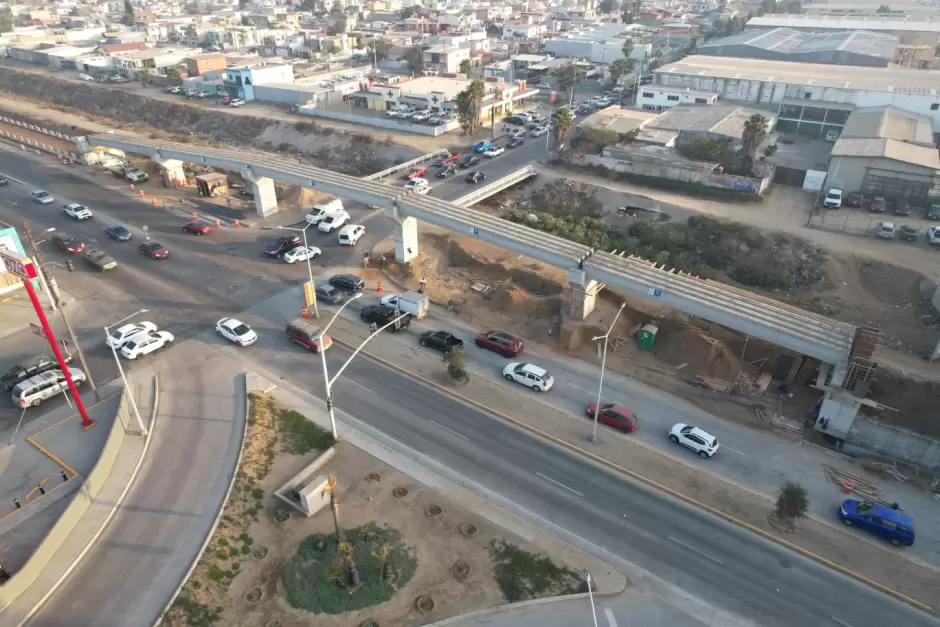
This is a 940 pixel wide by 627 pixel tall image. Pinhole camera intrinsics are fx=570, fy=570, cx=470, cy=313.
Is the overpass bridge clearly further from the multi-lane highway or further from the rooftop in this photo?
the rooftop

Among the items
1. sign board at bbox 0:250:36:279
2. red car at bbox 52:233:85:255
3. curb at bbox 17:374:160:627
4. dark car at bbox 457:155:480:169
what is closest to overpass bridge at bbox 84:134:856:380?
red car at bbox 52:233:85:255

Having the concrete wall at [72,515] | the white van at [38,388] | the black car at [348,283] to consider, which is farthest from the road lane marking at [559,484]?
the white van at [38,388]

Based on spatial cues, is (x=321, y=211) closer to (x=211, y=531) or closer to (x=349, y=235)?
(x=349, y=235)

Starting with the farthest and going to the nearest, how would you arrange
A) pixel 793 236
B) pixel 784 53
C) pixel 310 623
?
pixel 784 53, pixel 793 236, pixel 310 623

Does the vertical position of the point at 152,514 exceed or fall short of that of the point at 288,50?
it falls short

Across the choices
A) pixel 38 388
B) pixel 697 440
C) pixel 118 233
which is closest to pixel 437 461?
pixel 697 440

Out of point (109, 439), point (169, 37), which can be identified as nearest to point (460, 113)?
point (109, 439)

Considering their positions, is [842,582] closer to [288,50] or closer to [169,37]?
[288,50]
